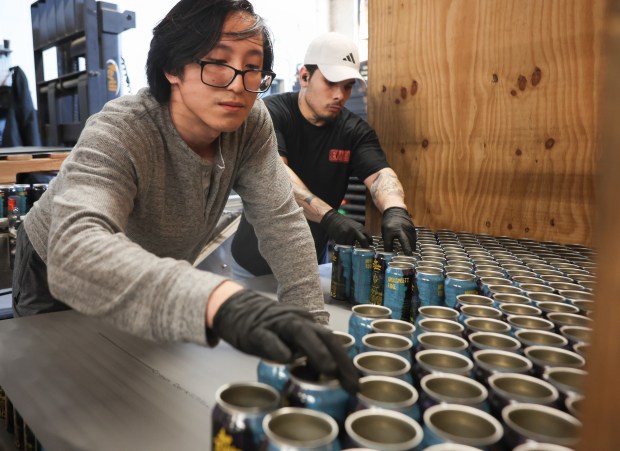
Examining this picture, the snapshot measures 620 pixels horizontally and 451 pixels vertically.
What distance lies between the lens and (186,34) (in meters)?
1.24

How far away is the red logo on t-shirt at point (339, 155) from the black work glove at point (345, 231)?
602mm

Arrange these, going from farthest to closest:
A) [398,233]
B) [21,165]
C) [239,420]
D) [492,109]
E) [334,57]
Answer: [21,165]
[334,57]
[492,109]
[398,233]
[239,420]

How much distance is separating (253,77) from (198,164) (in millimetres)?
289

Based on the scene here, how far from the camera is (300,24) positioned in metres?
6.88

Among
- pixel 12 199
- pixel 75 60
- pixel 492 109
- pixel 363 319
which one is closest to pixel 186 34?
pixel 363 319

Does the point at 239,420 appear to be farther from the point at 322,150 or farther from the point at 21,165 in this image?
the point at 21,165

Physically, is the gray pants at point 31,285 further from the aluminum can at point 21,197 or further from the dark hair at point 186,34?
A: the aluminum can at point 21,197

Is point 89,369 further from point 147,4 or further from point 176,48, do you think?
point 147,4

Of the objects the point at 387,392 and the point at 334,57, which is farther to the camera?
the point at 334,57

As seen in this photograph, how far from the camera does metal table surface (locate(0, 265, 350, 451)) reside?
0.89 metres

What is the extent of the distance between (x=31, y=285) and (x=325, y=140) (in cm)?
154

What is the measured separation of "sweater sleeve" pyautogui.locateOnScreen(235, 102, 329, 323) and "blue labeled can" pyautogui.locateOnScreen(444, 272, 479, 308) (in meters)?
0.36

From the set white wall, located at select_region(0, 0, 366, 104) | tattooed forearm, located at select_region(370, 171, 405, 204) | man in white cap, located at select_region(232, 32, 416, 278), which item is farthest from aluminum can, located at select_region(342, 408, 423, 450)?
white wall, located at select_region(0, 0, 366, 104)

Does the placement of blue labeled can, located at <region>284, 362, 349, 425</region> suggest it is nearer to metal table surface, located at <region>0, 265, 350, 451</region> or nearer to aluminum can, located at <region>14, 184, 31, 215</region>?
metal table surface, located at <region>0, 265, 350, 451</region>
